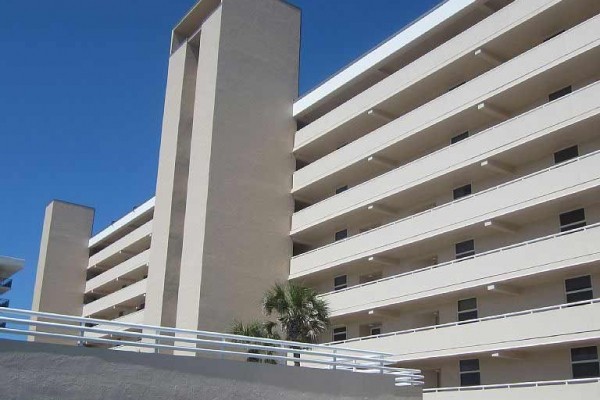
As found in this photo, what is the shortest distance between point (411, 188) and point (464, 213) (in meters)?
4.35

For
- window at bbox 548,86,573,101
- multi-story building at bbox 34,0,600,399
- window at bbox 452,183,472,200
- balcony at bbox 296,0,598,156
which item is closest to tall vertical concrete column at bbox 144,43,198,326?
multi-story building at bbox 34,0,600,399

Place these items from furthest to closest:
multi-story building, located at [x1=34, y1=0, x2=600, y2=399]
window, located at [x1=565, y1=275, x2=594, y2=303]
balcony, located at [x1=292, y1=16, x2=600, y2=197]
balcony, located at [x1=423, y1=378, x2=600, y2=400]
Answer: balcony, located at [x1=292, y1=16, x2=600, y2=197] → multi-story building, located at [x1=34, y1=0, x2=600, y2=399] → window, located at [x1=565, y1=275, x2=594, y2=303] → balcony, located at [x1=423, y1=378, x2=600, y2=400]

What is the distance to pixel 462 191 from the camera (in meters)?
38.2

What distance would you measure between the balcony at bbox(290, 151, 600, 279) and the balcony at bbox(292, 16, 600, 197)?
4366 mm

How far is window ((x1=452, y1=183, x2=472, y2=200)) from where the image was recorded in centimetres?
3788

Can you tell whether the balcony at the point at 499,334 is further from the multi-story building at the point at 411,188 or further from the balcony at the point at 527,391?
the balcony at the point at 527,391

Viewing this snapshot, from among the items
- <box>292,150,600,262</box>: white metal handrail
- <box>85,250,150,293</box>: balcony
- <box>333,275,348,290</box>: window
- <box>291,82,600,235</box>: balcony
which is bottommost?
<box>333,275,348,290</box>: window

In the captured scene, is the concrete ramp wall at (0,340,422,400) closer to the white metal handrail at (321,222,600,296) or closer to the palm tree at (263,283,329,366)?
the white metal handrail at (321,222,600,296)

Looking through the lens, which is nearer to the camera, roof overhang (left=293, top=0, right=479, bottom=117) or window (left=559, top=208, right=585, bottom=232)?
window (left=559, top=208, right=585, bottom=232)

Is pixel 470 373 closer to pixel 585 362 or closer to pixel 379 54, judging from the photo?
pixel 585 362

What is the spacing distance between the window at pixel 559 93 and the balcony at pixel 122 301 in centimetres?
3474

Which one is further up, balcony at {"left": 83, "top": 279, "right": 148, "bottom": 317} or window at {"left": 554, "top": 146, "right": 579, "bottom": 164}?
window at {"left": 554, "top": 146, "right": 579, "bottom": 164}

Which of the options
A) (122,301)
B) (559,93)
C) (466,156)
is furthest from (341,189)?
(122,301)

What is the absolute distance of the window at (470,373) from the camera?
34.6 metres
